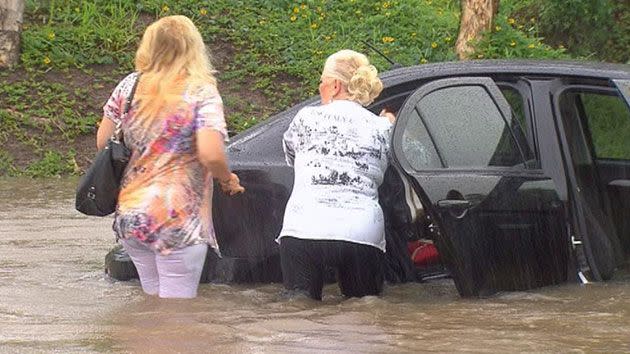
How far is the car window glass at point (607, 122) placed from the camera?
7309 millimetres

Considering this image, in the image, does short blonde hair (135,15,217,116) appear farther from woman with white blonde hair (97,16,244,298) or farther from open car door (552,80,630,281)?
open car door (552,80,630,281)

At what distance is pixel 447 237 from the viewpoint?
22.1 ft

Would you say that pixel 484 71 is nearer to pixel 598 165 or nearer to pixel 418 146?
pixel 418 146

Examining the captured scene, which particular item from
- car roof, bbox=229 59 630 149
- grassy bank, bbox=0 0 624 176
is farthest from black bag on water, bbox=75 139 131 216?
grassy bank, bbox=0 0 624 176

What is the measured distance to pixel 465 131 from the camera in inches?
280

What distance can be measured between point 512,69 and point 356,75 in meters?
0.96

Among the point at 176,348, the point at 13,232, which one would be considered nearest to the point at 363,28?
the point at 13,232

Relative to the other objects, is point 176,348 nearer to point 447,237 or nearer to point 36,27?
point 447,237

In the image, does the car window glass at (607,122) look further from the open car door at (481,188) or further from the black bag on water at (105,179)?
the black bag on water at (105,179)

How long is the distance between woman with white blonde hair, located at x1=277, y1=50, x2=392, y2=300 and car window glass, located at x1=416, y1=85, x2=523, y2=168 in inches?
12.3

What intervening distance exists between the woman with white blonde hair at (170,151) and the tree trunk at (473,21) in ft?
44.1

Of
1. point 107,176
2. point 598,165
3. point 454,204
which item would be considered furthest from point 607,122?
point 107,176

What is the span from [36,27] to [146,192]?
13.3 meters

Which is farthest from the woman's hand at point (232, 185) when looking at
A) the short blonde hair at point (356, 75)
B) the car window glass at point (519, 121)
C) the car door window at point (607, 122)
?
the car door window at point (607, 122)
